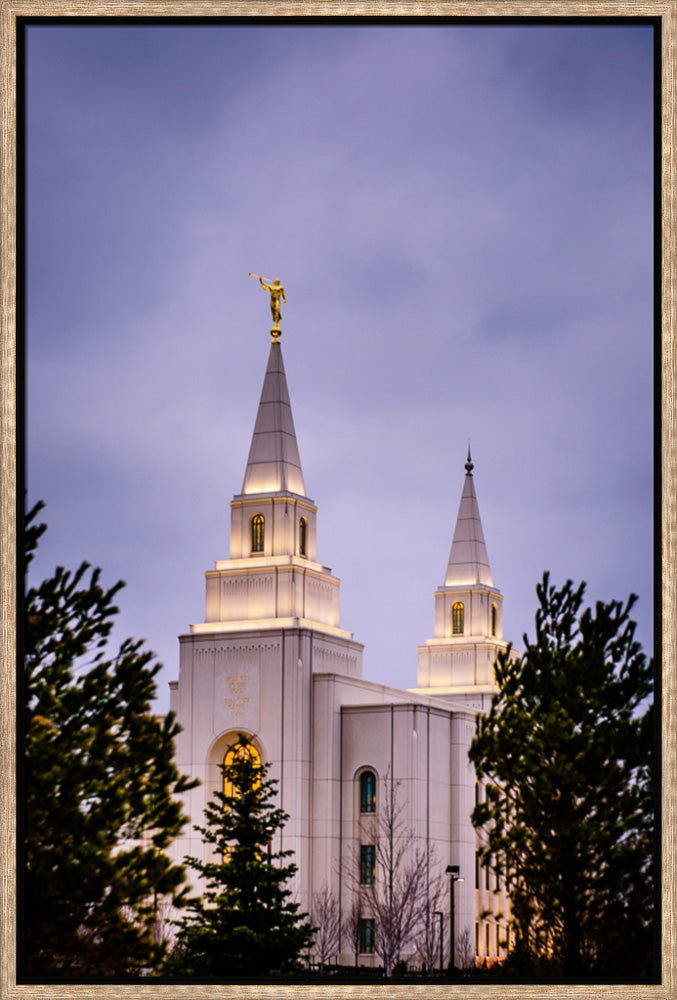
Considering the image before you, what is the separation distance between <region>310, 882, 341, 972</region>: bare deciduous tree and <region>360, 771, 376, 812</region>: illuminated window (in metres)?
2.72

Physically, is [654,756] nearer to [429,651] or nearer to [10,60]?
[10,60]

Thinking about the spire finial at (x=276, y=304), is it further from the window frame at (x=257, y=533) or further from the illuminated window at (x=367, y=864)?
the illuminated window at (x=367, y=864)

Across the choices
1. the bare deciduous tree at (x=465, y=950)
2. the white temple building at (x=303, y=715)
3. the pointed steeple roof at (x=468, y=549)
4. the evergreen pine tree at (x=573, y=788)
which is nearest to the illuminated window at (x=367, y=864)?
the white temple building at (x=303, y=715)

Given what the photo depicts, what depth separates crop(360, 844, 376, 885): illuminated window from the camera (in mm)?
44219

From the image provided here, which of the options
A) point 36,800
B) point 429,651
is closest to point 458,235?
point 36,800

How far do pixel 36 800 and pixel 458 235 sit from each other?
8.82 metres

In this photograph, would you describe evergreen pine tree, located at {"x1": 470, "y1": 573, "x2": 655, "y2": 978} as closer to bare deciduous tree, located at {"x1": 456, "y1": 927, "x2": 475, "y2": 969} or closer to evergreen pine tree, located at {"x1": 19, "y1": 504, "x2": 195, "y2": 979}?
evergreen pine tree, located at {"x1": 19, "y1": 504, "x2": 195, "y2": 979}

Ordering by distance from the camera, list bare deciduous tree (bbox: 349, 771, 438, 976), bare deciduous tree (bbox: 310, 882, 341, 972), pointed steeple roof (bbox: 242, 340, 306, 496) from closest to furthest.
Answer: bare deciduous tree (bbox: 349, 771, 438, 976)
bare deciduous tree (bbox: 310, 882, 341, 972)
pointed steeple roof (bbox: 242, 340, 306, 496)

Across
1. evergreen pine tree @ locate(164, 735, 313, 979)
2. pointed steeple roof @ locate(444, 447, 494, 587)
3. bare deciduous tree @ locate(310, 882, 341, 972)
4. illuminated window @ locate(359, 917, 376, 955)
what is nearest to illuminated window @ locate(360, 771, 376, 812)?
bare deciduous tree @ locate(310, 882, 341, 972)

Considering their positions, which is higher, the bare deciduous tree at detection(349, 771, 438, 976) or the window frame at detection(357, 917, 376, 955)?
the bare deciduous tree at detection(349, 771, 438, 976)

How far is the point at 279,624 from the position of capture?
46.0 metres

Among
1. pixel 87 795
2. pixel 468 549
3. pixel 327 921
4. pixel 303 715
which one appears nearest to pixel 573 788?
pixel 87 795

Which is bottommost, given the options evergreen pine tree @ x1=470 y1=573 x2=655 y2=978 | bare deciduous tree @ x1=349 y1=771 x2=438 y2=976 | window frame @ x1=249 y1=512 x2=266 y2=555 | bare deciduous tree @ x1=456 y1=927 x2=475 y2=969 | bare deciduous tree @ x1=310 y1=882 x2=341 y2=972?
bare deciduous tree @ x1=456 y1=927 x2=475 y2=969

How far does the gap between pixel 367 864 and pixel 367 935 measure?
1955 millimetres
